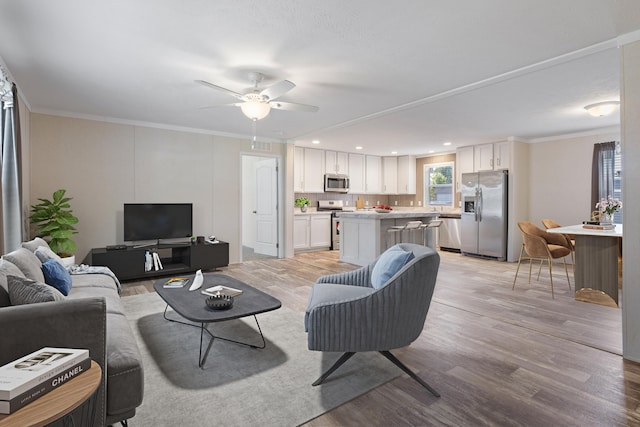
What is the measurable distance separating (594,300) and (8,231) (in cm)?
646

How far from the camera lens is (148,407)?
193 centimetres

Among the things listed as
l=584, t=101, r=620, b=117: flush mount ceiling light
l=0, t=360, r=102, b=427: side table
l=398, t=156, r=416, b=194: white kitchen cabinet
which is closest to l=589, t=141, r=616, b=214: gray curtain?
l=584, t=101, r=620, b=117: flush mount ceiling light

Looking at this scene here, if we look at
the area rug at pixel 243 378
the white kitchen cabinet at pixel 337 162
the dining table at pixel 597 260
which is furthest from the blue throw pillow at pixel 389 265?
the white kitchen cabinet at pixel 337 162

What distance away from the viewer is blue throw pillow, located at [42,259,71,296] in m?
2.62

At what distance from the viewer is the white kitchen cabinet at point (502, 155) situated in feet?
21.6

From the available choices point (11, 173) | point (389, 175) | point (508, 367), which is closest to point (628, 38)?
point (508, 367)

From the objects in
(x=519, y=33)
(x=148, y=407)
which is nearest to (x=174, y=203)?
(x=148, y=407)

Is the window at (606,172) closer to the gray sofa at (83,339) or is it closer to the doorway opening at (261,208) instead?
the doorway opening at (261,208)

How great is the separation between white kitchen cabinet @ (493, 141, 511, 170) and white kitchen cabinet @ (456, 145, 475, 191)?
1.63ft

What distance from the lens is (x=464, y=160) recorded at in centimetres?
740

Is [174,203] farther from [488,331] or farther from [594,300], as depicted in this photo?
[594,300]

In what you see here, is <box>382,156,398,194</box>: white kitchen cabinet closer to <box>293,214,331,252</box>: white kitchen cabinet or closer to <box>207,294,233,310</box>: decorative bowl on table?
<box>293,214,331,252</box>: white kitchen cabinet

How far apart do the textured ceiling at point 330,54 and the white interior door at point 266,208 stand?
90.4 inches

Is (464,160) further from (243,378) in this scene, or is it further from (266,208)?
(243,378)
